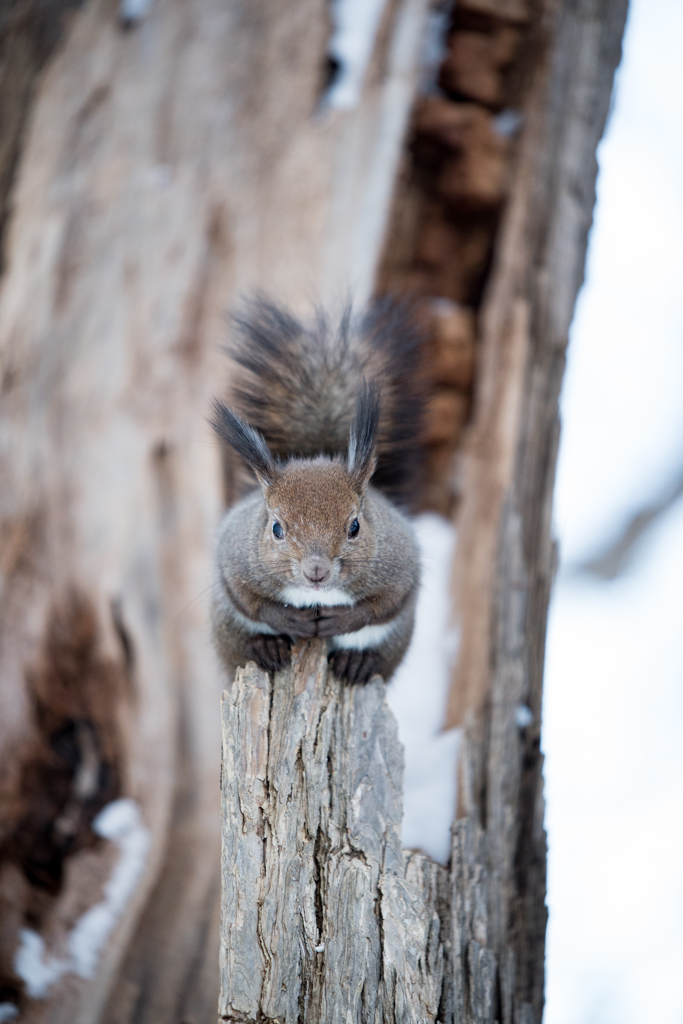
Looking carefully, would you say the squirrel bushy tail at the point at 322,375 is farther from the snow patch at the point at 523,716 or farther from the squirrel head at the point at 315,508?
the snow patch at the point at 523,716

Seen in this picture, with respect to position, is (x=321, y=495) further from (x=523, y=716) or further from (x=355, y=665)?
(x=523, y=716)

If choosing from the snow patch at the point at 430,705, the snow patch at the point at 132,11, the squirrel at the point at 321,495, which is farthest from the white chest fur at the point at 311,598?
the snow patch at the point at 132,11

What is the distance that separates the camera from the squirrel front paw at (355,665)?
1.81 metres

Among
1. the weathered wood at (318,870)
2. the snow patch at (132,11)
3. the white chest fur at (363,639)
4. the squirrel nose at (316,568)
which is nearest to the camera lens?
the weathered wood at (318,870)

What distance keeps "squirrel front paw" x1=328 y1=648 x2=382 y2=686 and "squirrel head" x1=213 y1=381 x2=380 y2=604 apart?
0.47ft

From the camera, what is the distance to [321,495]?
1.82 m

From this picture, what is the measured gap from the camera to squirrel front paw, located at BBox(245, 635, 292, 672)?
1.79m

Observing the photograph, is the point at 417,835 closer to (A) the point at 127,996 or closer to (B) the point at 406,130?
(A) the point at 127,996

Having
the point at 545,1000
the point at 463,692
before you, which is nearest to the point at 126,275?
the point at 463,692

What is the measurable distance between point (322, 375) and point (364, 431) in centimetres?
51

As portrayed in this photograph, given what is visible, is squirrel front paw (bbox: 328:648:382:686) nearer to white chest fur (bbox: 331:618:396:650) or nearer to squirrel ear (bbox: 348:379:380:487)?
white chest fur (bbox: 331:618:396:650)

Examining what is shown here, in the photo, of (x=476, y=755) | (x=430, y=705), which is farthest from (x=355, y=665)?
(x=430, y=705)

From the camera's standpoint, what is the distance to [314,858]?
62.9 inches

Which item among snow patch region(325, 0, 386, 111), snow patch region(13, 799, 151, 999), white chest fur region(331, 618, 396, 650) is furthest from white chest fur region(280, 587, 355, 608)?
snow patch region(325, 0, 386, 111)
